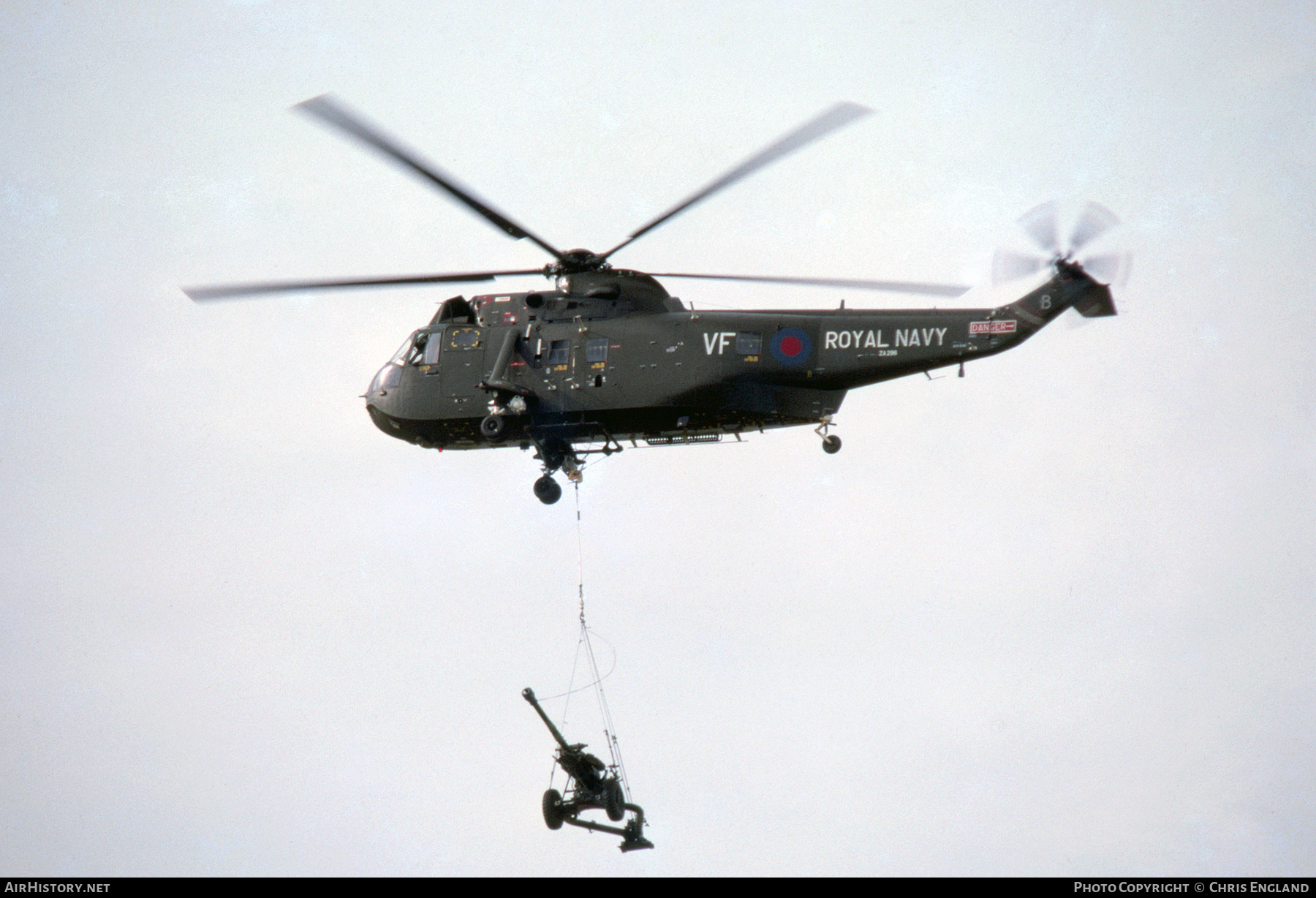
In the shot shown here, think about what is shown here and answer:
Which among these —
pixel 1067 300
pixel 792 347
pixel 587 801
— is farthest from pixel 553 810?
pixel 1067 300

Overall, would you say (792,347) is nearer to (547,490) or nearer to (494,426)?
(547,490)

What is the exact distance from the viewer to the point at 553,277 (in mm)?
41688

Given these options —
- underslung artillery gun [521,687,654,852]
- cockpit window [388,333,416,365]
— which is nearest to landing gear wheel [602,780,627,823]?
underslung artillery gun [521,687,654,852]

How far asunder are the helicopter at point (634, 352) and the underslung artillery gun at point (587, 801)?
580 centimetres

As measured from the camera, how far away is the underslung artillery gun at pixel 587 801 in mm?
41062

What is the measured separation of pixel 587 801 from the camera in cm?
4106

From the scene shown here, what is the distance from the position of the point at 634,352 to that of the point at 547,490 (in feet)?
12.4

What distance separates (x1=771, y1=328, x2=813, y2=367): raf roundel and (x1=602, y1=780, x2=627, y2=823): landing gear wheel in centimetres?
1015

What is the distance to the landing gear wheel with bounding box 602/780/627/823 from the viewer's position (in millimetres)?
41000

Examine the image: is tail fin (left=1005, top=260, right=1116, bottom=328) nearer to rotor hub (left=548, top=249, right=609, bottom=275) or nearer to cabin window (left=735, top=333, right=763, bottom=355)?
cabin window (left=735, top=333, right=763, bottom=355)

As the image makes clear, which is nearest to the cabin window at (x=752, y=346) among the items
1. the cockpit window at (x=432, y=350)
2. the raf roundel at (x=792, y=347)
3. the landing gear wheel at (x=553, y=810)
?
the raf roundel at (x=792, y=347)

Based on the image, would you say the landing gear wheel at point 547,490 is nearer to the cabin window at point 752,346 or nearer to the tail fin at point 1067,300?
the cabin window at point 752,346
